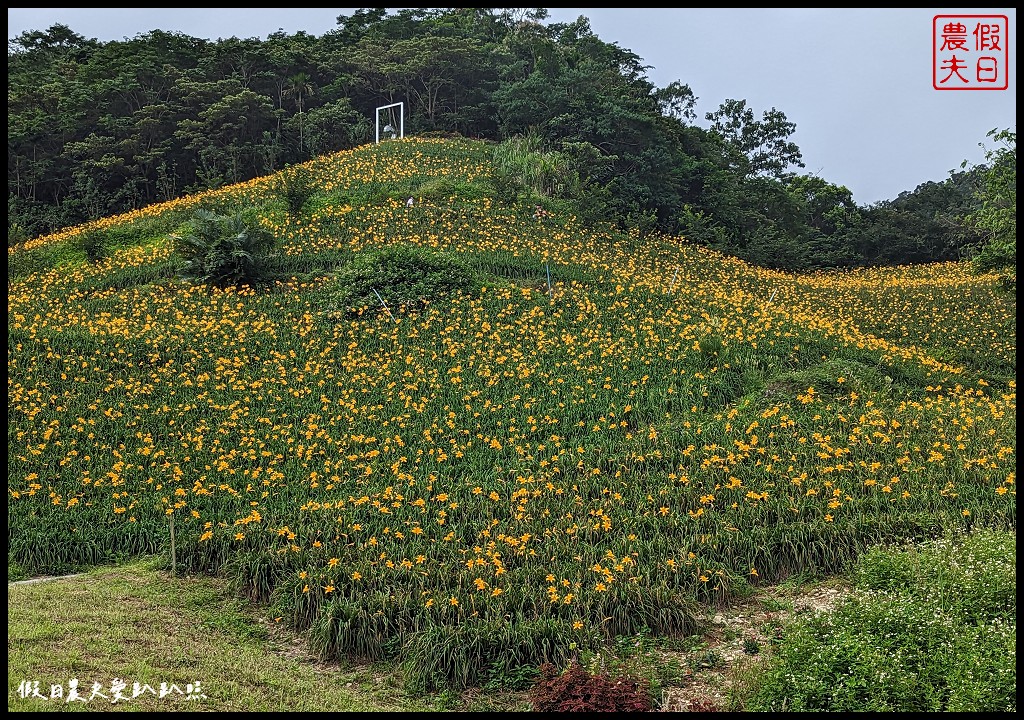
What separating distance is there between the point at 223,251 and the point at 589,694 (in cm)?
1311

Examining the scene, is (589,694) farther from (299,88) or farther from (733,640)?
(299,88)

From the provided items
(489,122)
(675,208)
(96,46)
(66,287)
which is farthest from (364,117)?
(66,287)

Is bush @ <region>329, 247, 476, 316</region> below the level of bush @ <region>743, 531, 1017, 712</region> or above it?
above

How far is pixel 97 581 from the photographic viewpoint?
22.6 ft

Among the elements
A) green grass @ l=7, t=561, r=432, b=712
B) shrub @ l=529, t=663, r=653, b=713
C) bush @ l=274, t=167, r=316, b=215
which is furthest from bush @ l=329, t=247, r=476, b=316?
shrub @ l=529, t=663, r=653, b=713

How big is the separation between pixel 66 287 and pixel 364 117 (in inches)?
713

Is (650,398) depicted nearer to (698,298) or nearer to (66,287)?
(698,298)

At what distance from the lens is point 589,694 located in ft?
15.7

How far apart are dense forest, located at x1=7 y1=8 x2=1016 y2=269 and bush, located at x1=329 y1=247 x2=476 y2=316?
7126mm

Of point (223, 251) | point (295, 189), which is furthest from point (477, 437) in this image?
point (295, 189)

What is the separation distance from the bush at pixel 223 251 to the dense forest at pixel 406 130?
793 cm

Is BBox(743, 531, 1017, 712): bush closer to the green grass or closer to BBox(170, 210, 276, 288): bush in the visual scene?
the green grass

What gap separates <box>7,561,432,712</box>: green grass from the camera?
4699 millimetres

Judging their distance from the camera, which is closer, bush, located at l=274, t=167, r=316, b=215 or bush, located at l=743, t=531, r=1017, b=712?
bush, located at l=743, t=531, r=1017, b=712
